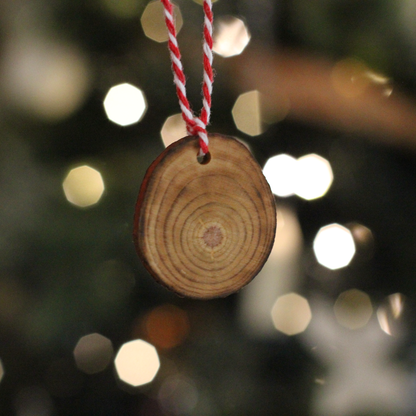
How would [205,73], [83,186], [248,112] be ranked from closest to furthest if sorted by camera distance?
[205,73]
[83,186]
[248,112]

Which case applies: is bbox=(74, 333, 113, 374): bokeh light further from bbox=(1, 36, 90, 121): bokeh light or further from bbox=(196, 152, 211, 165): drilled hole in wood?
bbox=(196, 152, 211, 165): drilled hole in wood

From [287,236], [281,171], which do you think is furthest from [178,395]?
[281,171]

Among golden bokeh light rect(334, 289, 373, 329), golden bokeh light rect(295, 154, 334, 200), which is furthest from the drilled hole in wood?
golden bokeh light rect(334, 289, 373, 329)

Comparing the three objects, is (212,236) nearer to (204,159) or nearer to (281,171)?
(204,159)

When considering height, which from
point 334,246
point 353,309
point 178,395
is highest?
point 334,246

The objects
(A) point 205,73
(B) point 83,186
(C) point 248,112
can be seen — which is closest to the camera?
(A) point 205,73

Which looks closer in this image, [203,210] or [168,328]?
[203,210]

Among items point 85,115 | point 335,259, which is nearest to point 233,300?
point 335,259
